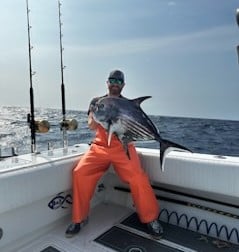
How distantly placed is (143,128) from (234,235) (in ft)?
4.16

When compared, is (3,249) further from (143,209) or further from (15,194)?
(143,209)

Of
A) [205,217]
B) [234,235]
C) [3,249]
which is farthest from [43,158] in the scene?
[234,235]

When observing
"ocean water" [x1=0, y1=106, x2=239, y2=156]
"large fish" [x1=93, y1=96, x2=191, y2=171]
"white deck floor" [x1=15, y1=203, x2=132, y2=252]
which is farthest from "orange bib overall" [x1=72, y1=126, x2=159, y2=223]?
"large fish" [x1=93, y1=96, x2=191, y2=171]

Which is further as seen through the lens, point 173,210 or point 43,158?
point 173,210

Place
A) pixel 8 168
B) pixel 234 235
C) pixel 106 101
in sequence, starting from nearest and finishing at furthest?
1. pixel 106 101
2. pixel 8 168
3. pixel 234 235

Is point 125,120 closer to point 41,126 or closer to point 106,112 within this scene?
point 106,112

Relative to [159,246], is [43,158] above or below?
above

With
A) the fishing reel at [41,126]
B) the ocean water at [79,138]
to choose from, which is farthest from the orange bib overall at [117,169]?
the fishing reel at [41,126]

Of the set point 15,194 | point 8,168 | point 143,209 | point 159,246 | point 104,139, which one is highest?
point 104,139

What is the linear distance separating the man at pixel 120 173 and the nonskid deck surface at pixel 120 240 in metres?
0.09

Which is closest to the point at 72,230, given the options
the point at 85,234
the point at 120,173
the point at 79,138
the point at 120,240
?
the point at 85,234

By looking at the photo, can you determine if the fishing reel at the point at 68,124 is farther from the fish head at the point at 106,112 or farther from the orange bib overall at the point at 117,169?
the fish head at the point at 106,112

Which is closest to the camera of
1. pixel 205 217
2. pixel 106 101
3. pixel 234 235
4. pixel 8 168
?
pixel 106 101

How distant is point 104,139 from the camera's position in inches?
109
